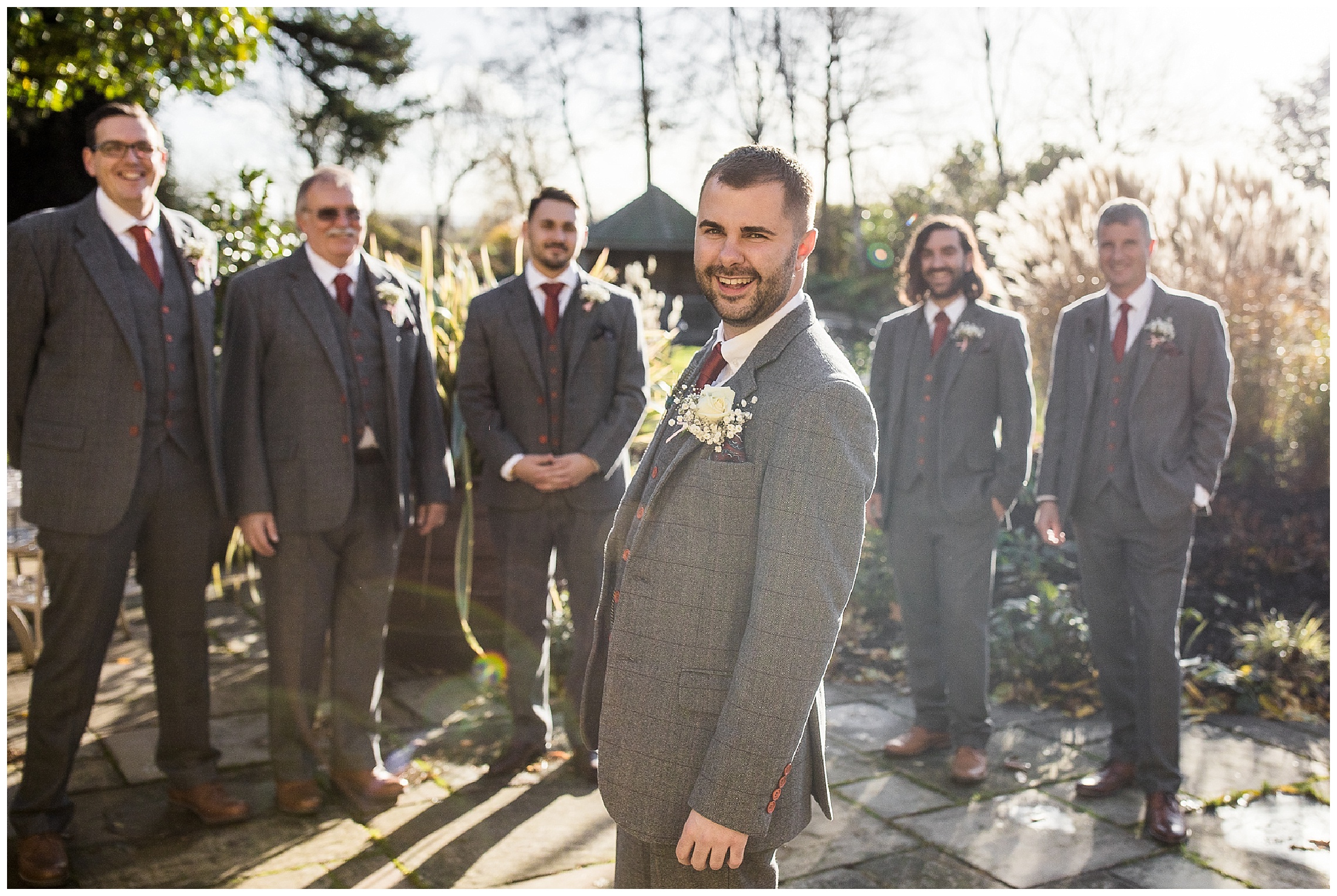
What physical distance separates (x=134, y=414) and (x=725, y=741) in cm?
224

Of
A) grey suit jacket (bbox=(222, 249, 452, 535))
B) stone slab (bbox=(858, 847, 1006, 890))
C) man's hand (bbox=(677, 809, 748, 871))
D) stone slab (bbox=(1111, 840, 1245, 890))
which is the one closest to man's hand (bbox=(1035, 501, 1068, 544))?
stone slab (bbox=(1111, 840, 1245, 890))

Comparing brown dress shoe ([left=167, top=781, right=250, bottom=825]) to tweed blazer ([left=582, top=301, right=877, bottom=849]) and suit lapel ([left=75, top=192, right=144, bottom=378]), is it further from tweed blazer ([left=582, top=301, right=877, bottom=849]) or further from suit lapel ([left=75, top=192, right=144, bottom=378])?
tweed blazer ([left=582, top=301, right=877, bottom=849])

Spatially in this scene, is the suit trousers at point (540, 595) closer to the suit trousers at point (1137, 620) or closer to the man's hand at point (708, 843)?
the suit trousers at point (1137, 620)

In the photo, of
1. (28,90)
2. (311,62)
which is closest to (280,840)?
(28,90)

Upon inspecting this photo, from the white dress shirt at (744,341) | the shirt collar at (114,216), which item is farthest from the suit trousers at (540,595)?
the white dress shirt at (744,341)

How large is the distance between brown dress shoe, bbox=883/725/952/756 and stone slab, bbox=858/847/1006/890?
0.75 metres

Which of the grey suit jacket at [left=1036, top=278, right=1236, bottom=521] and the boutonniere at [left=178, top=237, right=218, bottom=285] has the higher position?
the boutonniere at [left=178, top=237, right=218, bottom=285]

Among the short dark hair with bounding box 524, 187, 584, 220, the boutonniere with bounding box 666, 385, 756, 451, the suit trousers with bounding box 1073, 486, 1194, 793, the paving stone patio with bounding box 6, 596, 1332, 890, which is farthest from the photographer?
the short dark hair with bounding box 524, 187, 584, 220

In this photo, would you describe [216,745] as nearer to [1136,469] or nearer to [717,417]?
[717,417]

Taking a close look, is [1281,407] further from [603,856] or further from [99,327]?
[99,327]

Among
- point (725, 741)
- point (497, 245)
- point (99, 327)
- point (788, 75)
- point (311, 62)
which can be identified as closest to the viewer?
point (725, 741)

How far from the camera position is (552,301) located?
12.6 feet

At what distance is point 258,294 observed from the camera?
3363 millimetres

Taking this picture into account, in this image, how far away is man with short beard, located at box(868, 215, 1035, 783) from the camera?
3.79 metres
